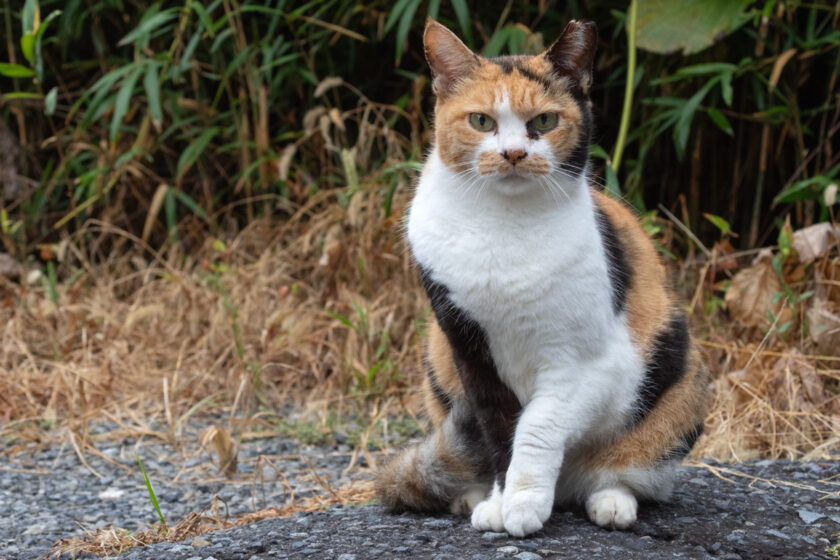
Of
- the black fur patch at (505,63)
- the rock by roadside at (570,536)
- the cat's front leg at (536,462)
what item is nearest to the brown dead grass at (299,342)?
the rock by roadside at (570,536)

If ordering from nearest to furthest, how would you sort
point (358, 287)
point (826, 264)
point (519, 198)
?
point (519, 198)
point (826, 264)
point (358, 287)

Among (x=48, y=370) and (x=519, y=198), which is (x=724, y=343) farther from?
(x=48, y=370)

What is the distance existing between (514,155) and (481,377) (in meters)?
0.47

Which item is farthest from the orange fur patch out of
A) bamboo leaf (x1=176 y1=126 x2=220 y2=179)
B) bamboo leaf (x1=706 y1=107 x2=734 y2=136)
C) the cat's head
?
bamboo leaf (x1=176 y1=126 x2=220 y2=179)

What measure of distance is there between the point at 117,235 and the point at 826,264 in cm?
342

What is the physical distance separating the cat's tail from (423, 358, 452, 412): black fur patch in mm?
49

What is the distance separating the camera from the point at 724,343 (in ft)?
11.1

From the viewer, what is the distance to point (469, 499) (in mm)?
2197

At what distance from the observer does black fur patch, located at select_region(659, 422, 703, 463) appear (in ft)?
7.02

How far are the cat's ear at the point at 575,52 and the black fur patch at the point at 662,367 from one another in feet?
1.95

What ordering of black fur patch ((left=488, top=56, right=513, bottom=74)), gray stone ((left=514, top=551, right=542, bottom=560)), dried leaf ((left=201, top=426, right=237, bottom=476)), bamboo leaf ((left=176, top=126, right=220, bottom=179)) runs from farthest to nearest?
bamboo leaf ((left=176, top=126, right=220, bottom=179)) < dried leaf ((left=201, top=426, right=237, bottom=476)) < black fur patch ((left=488, top=56, right=513, bottom=74)) < gray stone ((left=514, top=551, right=542, bottom=560))

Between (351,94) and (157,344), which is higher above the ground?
(351,94)

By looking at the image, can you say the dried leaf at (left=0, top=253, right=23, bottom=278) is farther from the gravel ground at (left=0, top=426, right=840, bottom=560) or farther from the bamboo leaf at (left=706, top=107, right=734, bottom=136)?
the bamboo leaf at (left=706, top=107, right=734, bottom=136)

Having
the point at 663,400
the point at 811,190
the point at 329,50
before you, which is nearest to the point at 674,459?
the point at 663,400
